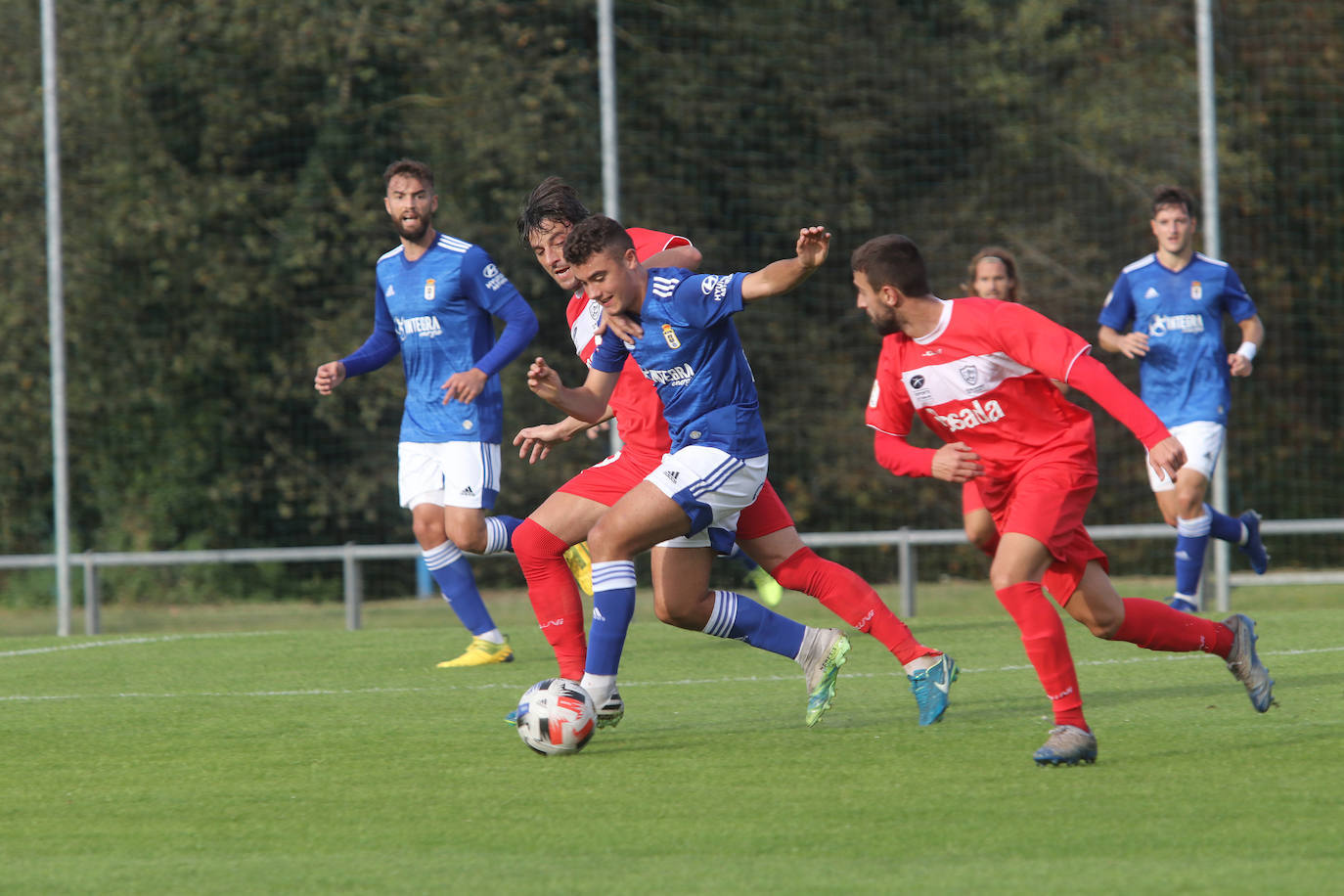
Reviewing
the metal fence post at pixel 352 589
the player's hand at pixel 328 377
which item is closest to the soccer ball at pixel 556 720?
the player's hand at pixel 328 377

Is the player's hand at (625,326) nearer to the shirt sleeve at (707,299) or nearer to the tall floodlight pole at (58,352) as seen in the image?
the shirt sleeve at (707,299)

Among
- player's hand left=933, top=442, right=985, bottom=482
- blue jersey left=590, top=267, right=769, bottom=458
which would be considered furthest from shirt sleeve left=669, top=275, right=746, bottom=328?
player's hand left=933, top=442, right=985, bottom=482

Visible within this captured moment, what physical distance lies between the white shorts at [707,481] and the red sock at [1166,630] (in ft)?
3.97

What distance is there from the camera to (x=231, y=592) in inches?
538

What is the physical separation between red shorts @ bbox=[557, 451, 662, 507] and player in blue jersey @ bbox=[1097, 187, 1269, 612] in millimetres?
3788

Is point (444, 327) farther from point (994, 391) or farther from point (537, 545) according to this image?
point (994, 391)

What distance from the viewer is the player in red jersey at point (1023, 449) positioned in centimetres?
467

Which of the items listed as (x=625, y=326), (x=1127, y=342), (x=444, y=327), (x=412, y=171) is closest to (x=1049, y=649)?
(x=625, y=326)

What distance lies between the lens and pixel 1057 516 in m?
4.77

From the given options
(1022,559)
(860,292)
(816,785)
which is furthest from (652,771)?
(860,292)

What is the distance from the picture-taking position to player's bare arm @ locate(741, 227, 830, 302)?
468cm

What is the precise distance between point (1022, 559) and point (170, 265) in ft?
38.7

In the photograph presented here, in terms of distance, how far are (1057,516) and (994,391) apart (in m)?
0.42

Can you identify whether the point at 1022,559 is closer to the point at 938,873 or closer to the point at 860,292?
the point at 860,292
